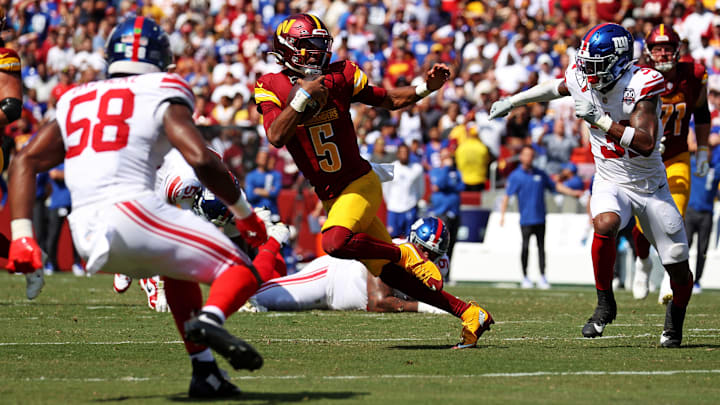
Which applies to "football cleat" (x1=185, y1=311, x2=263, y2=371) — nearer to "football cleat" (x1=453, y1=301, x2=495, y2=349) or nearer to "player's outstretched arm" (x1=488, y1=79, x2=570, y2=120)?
"football cleat" (x1=453, y1=301, x2=495, y2=349)

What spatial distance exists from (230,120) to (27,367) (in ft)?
45.7

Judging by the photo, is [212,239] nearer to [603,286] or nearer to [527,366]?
[527,366]

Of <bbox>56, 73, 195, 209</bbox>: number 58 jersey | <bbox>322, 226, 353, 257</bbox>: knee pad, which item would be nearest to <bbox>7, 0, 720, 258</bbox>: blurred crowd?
<bbox>322, 226, 353, 257</bbox>: knee pad

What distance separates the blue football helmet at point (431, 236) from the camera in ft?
30.2

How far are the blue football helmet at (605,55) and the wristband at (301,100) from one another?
192 centimetres

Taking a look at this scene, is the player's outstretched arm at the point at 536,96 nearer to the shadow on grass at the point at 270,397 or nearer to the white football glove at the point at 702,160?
the white football glove at the point at 702,160

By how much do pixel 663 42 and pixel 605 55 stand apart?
8.13ft

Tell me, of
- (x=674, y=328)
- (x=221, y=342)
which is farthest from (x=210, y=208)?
(x=221, y=342)

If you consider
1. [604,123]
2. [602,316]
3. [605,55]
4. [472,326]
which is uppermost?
[605,55]

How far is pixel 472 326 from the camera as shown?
6695mm

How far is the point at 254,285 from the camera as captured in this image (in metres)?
4.84

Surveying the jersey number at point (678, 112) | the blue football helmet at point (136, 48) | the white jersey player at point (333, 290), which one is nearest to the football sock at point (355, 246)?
the blue football helmet at point (136, 48)

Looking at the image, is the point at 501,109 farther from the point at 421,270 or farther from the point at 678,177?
the point at 678,177

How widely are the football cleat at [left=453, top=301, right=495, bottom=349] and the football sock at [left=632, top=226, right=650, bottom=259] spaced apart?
3.00m
